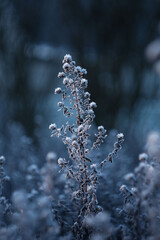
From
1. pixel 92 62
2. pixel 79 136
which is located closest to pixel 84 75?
pixel 92 62

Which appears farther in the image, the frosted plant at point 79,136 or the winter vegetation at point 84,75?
the winter vegetation at point 84,75

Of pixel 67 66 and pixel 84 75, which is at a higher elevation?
pixel 84 75

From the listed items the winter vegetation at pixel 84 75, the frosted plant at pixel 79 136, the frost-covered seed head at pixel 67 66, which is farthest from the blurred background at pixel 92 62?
the frost-covered seed head at pixel 67 66

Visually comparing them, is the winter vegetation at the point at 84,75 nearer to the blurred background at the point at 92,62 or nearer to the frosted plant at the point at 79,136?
the blurred background at the point at 92,62

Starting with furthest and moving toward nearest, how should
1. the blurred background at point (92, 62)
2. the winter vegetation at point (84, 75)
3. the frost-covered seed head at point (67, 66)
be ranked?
the blurred background at point (92, 62)
the winter vegetation at point (84, 75)
the frost-covered seed head at point (67, 66)

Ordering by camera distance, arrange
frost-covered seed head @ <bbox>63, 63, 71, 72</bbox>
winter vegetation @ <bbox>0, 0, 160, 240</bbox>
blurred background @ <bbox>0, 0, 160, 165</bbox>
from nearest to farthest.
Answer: frost-covered seed head @ <bbox>63, 63, 71, 72</bbox> < winter vegetation @ <bbox>0, 0, 160, 240</bbox> < blurred background @ <bbox>0, 0, 160, 165</bbox>

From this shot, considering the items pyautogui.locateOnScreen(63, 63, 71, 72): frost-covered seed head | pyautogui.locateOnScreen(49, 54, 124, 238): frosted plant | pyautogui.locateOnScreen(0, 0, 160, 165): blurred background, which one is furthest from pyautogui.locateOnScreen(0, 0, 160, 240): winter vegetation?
pyautogui.locateOnScreen(63, 63, 71, 72): frost-covered seed head

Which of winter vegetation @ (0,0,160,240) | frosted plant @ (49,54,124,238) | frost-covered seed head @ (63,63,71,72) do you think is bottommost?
frosted plant @ (49,54,124,238)

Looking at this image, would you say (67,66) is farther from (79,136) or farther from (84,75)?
(84,75)

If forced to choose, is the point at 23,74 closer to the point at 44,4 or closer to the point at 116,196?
the point at 44,4

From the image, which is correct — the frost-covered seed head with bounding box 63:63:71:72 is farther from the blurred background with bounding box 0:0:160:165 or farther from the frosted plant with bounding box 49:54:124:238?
the blurred background with bounding box 0:0:160:165
